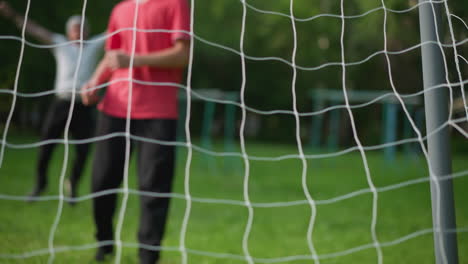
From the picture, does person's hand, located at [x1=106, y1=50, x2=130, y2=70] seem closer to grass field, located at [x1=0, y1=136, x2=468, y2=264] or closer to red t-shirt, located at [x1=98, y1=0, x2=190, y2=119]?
red t-shirt, located at [x1=98, y1=0, x2=190, y2=119]

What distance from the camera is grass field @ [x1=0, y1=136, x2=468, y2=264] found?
296cm

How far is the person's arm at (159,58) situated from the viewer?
2.16 m

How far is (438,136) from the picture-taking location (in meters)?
1.88

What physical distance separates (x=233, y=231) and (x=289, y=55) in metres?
16.6

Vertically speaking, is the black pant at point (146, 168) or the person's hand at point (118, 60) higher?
the person's hand at point (118, 60)

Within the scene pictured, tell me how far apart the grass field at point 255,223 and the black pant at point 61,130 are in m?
0.28

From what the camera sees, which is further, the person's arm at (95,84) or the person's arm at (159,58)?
the person's arm at (95,84)

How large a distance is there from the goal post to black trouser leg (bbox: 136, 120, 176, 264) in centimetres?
108

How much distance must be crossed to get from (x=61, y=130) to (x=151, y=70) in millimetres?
2111

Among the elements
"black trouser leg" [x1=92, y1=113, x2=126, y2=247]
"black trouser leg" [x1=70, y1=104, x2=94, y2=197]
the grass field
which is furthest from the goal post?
"black trouser leg" [x1=70, y1=104, x2=94, y2=197]

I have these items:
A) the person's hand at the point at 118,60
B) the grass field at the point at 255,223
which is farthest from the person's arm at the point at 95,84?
the grass field at the point at 255,223

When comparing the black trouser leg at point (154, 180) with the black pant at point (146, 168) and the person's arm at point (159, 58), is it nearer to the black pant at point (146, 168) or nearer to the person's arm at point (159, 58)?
the black pant at point (146, 168)

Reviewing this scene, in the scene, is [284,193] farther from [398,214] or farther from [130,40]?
[130,40]

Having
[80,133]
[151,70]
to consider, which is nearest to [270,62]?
[80,133]
